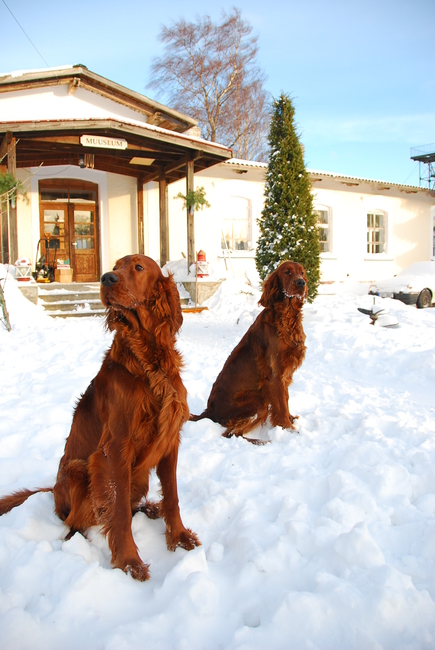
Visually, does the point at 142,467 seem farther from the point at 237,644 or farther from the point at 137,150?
the point at 137,150

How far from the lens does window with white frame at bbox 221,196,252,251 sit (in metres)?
13.7

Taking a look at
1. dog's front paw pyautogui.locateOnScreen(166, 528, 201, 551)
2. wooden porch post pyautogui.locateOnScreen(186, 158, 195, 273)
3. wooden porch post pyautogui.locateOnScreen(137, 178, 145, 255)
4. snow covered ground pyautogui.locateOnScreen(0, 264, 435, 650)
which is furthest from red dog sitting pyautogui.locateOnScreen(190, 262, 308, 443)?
wooden porch post pyautogui.locateOnScreen(137, 178, 145, 255)

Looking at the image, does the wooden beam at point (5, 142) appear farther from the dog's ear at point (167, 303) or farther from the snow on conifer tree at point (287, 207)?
the dog's ear at point (167, 303)

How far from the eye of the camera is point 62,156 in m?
11.0

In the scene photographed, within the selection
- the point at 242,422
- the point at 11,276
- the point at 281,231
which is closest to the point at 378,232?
the point at 281,231

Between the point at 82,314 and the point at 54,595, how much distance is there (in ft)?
25.1

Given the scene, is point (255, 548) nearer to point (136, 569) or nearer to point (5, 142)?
point (136, 569)

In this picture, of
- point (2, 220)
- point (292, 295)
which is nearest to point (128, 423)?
point (292, 295)

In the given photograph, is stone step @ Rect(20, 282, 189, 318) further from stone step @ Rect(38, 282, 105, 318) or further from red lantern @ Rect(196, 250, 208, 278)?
red lantern @ Rect(196, 250, 208, 278)

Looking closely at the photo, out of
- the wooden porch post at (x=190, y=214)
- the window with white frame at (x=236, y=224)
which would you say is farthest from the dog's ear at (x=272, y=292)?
the window with white frame at (x=236, y=224)

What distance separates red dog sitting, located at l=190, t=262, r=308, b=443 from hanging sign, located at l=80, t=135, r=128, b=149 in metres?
7.24

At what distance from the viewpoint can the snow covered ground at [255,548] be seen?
1398 mm

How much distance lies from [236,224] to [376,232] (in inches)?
257

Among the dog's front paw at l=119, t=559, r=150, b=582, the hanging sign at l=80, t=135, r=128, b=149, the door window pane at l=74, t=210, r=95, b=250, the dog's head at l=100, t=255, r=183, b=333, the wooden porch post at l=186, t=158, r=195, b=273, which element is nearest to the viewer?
the dog's front paw at l=119, t=559, r=150, b=582
